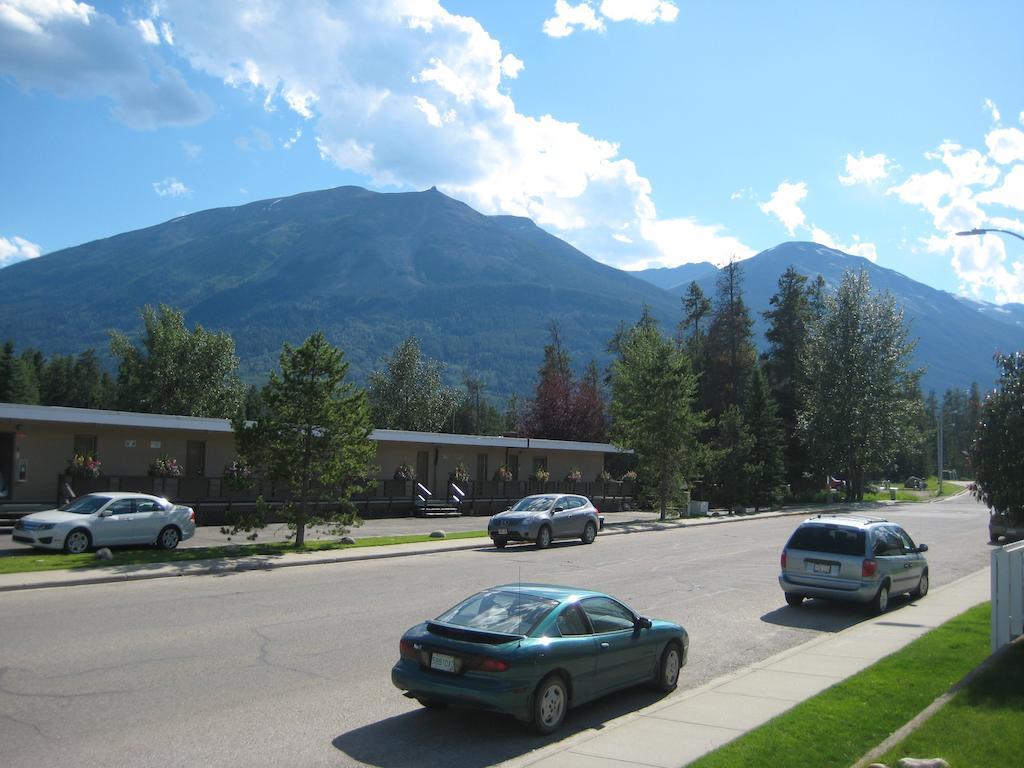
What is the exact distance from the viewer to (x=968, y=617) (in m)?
14.0

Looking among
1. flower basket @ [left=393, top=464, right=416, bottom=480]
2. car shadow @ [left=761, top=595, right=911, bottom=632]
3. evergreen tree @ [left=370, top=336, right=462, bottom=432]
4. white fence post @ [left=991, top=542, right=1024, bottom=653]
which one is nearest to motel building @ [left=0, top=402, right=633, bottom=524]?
flower basket @ [left=393, top=464, right=416, bottom=480]

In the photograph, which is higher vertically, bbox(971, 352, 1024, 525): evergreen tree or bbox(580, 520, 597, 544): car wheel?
bbox(971, 352, 1024, 525): evergreen tree

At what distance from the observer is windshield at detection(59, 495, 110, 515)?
2025cm

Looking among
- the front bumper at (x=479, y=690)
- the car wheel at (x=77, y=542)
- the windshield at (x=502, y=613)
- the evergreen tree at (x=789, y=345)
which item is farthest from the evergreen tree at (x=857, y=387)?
the front bumper at (x=479, y=690)

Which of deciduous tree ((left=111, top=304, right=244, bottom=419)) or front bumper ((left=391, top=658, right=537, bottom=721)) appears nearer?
front bumper ((left=391, top=658, right=537, bottom=721))

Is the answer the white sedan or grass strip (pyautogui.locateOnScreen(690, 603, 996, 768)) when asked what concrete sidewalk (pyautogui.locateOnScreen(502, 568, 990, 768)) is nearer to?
grass strip (pyautogui.locateOnScreen(690, 603, 996, 768))

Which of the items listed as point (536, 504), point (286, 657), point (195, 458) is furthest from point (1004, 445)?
point (195, 458)

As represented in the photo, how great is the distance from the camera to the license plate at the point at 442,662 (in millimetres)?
7689

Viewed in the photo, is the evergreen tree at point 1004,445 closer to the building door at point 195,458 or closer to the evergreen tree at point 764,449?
the building door at point 195,458

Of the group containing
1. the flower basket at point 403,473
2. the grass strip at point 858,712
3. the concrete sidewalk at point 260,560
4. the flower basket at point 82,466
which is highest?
the flower basket at point 82,466

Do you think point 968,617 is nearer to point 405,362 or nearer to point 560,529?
point 560,529

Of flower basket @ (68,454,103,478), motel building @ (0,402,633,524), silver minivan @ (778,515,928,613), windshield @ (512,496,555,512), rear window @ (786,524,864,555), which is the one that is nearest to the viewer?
silver minivan @ (778,515,928,613)

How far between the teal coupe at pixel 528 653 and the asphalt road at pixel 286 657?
36 cm

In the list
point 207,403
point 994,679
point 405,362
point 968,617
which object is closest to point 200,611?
point 994,679
